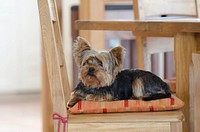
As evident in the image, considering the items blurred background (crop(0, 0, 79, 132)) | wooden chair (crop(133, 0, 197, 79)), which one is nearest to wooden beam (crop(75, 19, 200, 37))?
wooden chair (crop(133, 0, 197, 79))

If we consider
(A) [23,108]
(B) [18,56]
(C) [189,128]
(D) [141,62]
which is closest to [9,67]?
(B) [18,56]

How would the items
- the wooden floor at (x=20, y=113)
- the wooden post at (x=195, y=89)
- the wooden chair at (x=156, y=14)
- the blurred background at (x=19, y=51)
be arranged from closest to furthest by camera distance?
1. the wooden post at (x=195, y=89)
2. the wooden chair at (x=156, y=14)
3. the wooden floor at (x=20, y=113)
4. the blurred background at (x=19, y=51)

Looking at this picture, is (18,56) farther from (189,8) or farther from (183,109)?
(183,109)

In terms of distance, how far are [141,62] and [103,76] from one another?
819 mm

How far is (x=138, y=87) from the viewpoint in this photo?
1.44 meters

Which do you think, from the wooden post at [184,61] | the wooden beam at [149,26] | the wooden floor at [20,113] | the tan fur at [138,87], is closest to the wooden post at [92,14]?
the wooden floor at [20,113]

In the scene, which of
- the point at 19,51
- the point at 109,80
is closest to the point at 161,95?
the point at 109,80

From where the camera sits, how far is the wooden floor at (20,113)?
350 centimetres

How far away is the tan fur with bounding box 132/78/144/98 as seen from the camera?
1.44 metres

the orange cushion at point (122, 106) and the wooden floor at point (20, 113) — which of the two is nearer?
the orange cushion at point (122, 106)

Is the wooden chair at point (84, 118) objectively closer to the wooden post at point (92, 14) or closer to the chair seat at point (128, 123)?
the chair seat at point (128, 123)

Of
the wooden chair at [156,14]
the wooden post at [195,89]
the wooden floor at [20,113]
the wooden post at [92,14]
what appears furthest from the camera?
the wooden floor at [20,113]

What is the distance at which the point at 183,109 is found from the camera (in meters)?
1.60

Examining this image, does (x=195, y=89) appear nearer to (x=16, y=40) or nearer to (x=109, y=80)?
(x=109, y=80)
